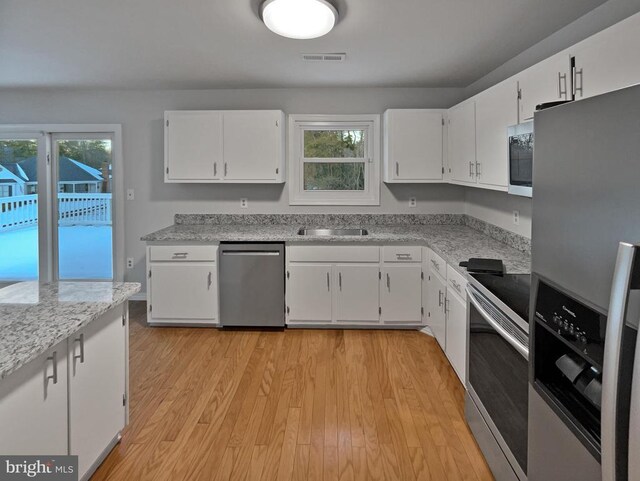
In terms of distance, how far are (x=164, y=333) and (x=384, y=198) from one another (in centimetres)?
250

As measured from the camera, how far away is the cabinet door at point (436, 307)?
339 cm

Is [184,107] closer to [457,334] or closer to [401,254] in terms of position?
[401,254]

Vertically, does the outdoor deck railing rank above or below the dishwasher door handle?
above

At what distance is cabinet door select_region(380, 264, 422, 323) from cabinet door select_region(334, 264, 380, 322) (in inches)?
2.8

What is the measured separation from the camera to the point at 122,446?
232 cm

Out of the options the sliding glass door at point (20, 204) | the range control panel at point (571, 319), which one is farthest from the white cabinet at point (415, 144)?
the sliding glass door at point (20, 204)

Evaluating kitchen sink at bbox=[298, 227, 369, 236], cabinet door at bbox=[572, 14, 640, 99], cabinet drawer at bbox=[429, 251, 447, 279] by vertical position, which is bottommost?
cabinet drawer at bbox=[429, 251, 447, 279]

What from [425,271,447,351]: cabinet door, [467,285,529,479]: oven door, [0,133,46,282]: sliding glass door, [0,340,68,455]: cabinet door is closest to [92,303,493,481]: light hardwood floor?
[425,271,447,351]: cabinet door

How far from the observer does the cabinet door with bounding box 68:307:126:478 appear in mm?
1828

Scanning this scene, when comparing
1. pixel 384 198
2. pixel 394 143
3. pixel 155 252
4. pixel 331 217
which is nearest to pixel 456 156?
pixel 394 143

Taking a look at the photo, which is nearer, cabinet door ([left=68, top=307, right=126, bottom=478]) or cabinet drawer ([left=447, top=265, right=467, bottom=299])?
cabinet door ([left=68, top=307, right=126, bottom=478])

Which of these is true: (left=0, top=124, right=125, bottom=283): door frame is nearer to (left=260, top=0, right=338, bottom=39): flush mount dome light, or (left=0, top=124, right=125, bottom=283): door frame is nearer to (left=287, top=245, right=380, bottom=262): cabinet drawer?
(left=287, top=245, right=380, bottom=262): cabinet drawer

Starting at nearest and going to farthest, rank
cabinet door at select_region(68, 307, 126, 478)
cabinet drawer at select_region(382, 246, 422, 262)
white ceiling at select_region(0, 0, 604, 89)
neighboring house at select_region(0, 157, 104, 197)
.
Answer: cabinet door at select_region(68, 307, 126, 478) < white ceiling at select_region(0, 0, 604, 89) < cabinet drawer at select_region(382, 246, 422, 262) < neighboring house at select_region(0, 157, 104, 197)

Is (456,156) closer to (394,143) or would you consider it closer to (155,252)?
(394,143)
